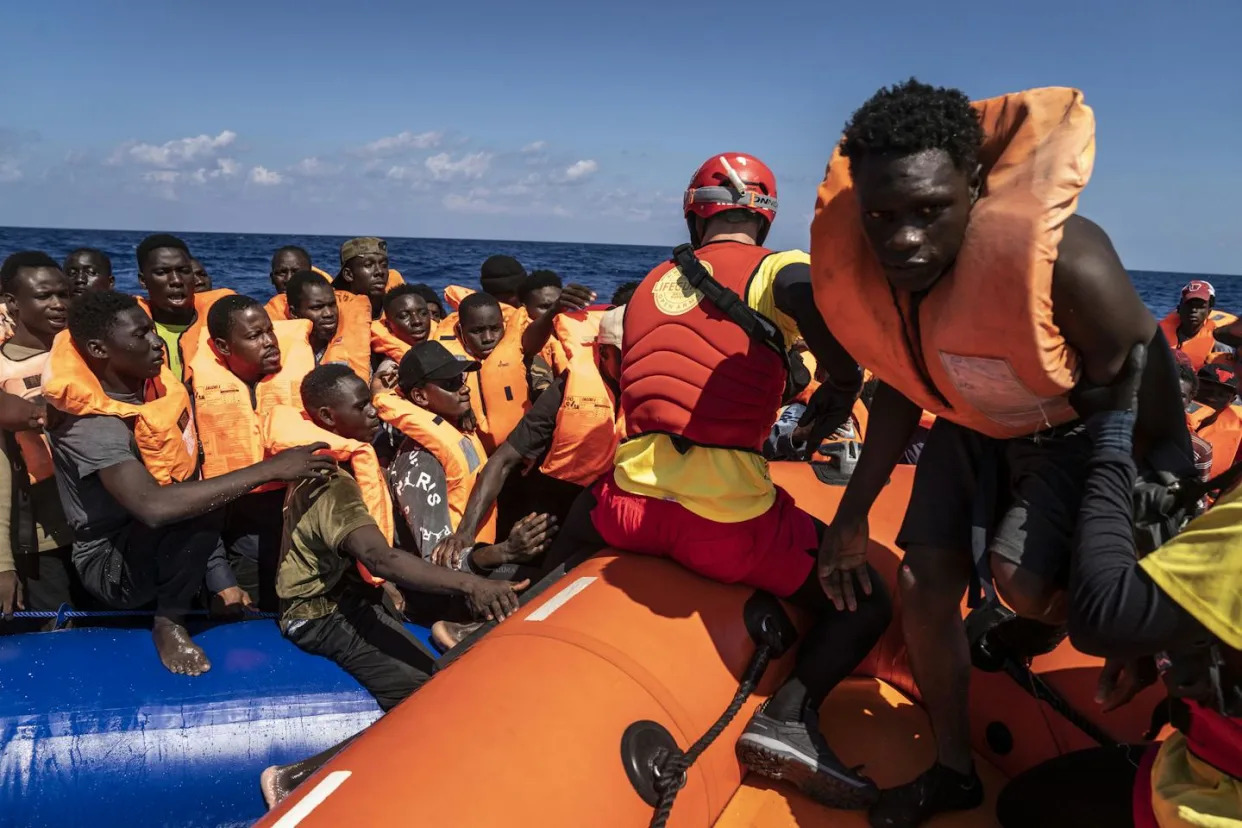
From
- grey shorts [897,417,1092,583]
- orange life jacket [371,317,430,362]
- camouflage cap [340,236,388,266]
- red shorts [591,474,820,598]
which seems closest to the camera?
grey shorts [897,417,1092,583]

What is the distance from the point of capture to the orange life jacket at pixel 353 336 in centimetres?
524

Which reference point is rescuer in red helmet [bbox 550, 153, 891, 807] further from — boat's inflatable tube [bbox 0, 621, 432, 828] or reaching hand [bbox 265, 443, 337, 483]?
boat's inflatable tube [bbox 0, 621, 432, 828]

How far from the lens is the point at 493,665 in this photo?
2.05m

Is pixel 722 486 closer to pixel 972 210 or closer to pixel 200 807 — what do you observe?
pixel 972 210

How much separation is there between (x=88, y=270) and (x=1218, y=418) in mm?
6970

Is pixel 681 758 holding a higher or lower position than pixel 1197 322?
lower

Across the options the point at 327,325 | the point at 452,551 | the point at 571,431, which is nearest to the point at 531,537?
the point at 452,551

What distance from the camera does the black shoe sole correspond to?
7.15ft

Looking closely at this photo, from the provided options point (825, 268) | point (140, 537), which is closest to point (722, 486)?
point (825, 268)

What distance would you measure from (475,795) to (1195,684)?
4.25 ft

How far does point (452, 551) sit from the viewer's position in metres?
3.46

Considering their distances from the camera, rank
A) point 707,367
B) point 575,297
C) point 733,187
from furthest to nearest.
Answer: point 575,297 → point 733,187 → point 707,367

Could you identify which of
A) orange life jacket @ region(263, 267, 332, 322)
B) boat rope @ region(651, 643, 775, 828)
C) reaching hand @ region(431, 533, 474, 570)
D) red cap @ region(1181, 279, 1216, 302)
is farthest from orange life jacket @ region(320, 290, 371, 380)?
red cap @ region(1181, 279, 1216, 302)

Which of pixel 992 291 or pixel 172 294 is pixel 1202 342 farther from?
pixel 172 294
